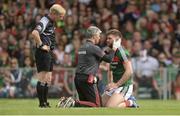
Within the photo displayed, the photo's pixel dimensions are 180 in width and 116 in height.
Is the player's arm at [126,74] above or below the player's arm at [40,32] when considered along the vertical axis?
below

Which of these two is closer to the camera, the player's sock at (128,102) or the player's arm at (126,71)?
the player's arm at (126,71)

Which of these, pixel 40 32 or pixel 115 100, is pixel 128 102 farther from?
pixel 40 32

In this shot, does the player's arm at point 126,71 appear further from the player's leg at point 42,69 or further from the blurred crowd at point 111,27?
the blurred crowd at point 111,27

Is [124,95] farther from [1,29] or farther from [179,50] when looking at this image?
[1,29]

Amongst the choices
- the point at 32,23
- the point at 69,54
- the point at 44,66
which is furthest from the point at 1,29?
the point at 44,66

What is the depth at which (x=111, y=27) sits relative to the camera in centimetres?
2698

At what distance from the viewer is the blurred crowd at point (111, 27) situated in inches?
A: 982

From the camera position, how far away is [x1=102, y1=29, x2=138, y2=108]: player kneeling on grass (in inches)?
661

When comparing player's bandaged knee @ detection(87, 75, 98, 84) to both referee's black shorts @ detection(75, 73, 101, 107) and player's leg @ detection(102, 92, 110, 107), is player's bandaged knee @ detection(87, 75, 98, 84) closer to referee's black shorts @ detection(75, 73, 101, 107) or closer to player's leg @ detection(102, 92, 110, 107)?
referee's black shorts @ detection(75, 73, 101, 107)

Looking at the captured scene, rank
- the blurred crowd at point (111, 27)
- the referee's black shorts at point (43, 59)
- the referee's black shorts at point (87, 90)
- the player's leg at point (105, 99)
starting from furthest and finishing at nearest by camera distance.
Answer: the blurred crowd at point (111, 27)
the player's leg at point (105, 99)
the referee's black shorts at point (43, 59)
the referee's black shorts at point (87, 90)

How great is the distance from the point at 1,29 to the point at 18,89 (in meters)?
4.52

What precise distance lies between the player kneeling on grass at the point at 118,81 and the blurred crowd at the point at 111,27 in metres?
7.11

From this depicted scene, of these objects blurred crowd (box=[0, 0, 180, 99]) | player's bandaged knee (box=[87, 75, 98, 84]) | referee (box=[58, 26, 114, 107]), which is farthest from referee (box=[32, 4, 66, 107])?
blurred crowd (box=[0, 0, 180, 99])

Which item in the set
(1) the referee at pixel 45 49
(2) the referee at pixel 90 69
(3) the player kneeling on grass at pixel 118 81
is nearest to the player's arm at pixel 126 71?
(3) the player kneeling on grass at pixel 118 81
